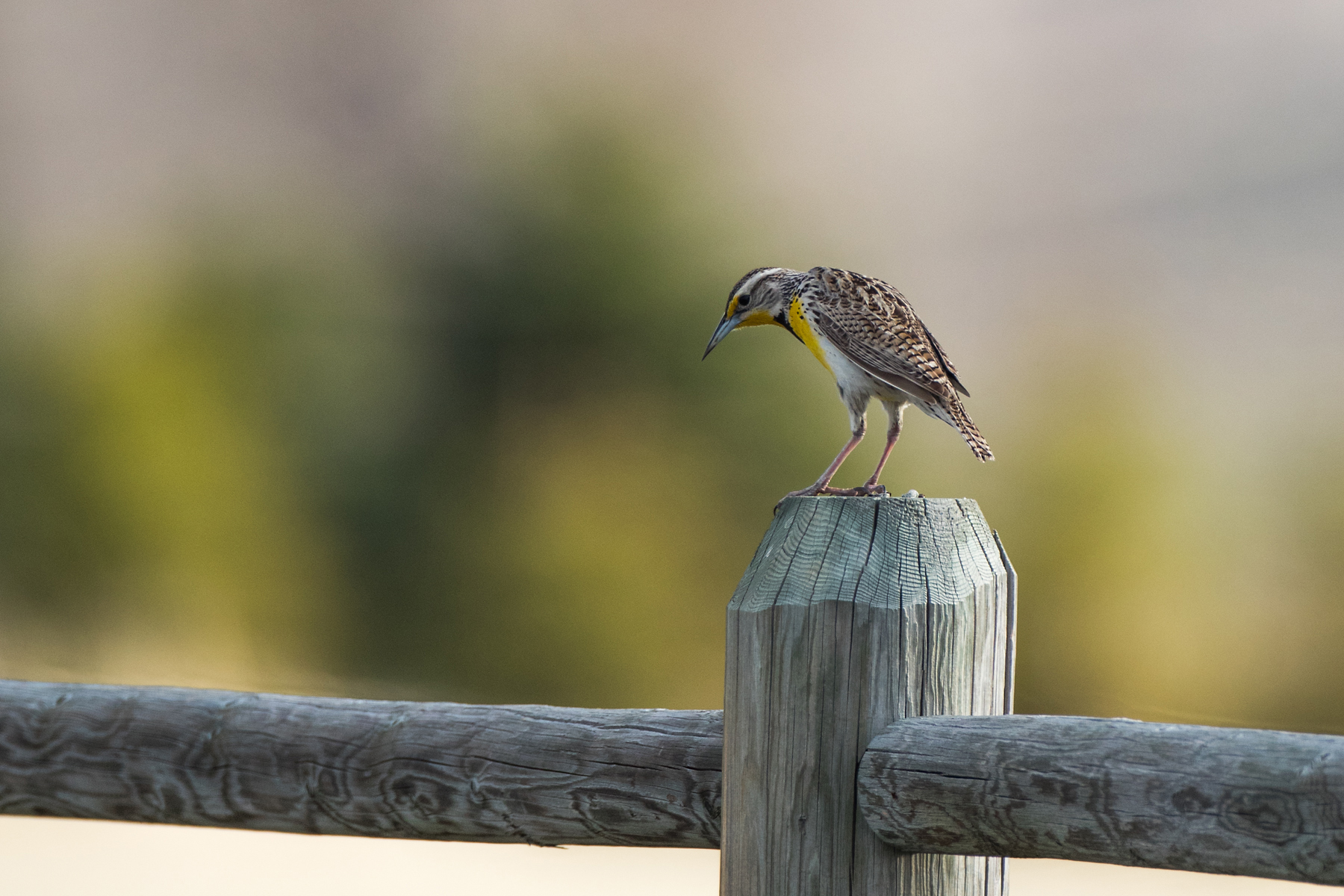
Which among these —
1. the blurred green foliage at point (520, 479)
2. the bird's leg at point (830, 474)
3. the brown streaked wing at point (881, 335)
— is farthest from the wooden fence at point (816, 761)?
the blurred green foliage at point (520, 479)

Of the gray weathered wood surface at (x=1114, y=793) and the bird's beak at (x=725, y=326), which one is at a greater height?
the bird's beak at (x=725, y=326)

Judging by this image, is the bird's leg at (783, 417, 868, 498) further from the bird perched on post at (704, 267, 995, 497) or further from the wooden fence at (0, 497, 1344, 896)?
the wooden fence at (0, 497, 1344, 896)

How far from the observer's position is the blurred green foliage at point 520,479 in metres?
11.9

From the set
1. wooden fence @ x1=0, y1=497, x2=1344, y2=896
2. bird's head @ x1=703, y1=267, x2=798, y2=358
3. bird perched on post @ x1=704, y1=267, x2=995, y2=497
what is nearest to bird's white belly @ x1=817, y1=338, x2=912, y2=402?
bird perched on post @ x1=704, y1=267, x2=995, y2=497

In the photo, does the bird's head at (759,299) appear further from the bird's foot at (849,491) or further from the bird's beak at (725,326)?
the bird's foot at (849,491)

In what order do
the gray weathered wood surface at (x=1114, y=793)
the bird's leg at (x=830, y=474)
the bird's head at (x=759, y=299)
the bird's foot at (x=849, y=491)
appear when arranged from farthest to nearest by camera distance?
the bird's head at (x=759, y=299) → the bird's leg at (x=830, y=474) → the bird's foot at (x=849, y=491) → the gray weathered wood surface at (x=1114, y=793)

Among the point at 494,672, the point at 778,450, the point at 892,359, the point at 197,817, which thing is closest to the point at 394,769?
the point at 197,817

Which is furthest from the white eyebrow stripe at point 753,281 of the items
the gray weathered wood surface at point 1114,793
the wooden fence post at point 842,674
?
the gray weathered wood surface at point 1114,793

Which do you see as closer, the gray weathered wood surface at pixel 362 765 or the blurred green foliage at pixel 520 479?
the gray weathered wood surface at pixel 362 765

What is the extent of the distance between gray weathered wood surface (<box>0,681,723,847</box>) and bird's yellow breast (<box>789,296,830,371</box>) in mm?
1675

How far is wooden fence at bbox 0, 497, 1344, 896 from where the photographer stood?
1.18 metres

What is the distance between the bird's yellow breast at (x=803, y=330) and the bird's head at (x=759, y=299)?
0.05 meters

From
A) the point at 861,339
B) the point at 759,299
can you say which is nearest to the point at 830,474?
the point at 861,339

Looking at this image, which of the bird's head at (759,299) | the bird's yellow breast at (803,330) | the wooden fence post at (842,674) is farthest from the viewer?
the bird's head at (759,299)
